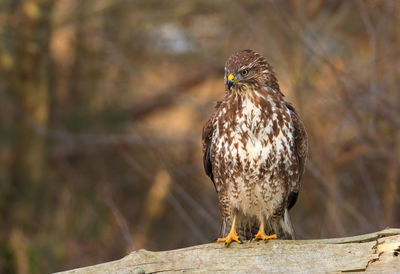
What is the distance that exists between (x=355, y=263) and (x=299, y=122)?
4.50 ft

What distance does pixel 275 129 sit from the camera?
4.78 m

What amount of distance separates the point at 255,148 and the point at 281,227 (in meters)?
0.78

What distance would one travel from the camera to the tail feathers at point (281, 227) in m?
5.12

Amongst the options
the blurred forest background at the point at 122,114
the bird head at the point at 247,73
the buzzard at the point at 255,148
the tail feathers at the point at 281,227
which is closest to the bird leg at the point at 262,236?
the buzzard at the point at 255,148

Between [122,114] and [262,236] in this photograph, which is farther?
[122,114]

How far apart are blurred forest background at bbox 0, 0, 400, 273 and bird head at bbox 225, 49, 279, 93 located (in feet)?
7.08

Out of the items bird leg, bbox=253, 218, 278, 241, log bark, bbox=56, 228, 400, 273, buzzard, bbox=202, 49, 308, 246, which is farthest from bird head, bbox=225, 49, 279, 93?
log bark, bbox=56, 228, 400, 273

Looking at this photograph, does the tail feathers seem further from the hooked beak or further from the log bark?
the hooked beak

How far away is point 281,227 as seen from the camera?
5.14 m

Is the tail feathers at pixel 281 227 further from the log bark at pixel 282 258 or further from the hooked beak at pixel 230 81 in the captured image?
the hooked beak at pixel 230 81

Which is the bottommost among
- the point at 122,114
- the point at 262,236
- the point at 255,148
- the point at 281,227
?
the point at 262,236

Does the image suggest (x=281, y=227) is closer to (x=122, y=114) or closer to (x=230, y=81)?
(x=230, y=81)

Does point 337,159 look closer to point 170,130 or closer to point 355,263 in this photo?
point 355,263

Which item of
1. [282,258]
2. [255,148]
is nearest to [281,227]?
[255,148]
